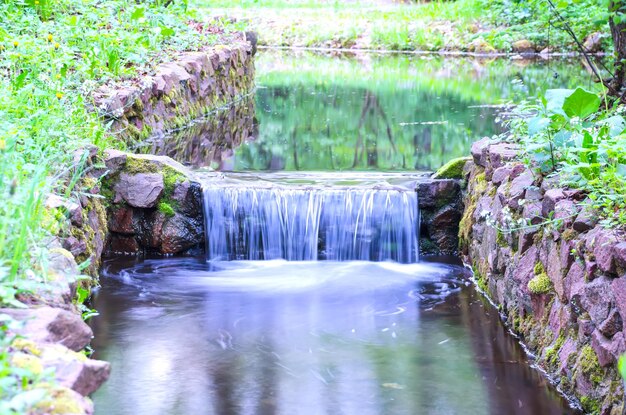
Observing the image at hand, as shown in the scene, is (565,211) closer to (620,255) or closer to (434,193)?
(620,255)

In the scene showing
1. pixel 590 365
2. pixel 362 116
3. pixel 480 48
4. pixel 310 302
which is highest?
pixel 480 48

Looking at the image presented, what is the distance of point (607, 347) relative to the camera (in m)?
4.45

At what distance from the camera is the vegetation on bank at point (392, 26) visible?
25.3m

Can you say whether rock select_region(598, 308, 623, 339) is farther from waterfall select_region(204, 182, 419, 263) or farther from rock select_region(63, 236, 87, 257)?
waterfall select_region(204, 182, 419, 263)

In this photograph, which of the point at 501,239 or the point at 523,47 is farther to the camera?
the point at 523,47

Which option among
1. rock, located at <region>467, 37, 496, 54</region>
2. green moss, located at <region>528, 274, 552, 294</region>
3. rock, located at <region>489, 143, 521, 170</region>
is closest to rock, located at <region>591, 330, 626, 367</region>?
green moss, located at <region>528, 274, 552, 294</region>

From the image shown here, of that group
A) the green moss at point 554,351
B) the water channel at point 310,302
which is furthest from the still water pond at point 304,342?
the green moss at point 554,351

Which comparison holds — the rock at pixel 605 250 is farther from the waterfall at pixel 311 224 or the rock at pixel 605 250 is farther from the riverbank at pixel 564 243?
the waterfall at pixel 311 224

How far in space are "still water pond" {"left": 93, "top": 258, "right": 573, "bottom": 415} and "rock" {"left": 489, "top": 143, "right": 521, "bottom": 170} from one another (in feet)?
3.35

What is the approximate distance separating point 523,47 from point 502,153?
19424 millimetres

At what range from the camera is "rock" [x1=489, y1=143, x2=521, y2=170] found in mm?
6887

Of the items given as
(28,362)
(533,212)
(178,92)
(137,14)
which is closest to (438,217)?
(533,212)

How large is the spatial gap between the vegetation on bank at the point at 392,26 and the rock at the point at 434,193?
16.3 meters

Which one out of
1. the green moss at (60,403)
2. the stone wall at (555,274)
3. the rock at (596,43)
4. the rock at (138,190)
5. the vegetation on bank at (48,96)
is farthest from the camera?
the rock at (596,43)
